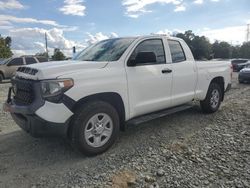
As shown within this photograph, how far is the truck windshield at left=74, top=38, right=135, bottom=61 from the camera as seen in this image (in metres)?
4.59

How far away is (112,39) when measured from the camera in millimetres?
5289

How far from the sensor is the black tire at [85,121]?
3803 millimetres

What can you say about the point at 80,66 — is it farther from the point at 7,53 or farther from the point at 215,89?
the point at 7,53

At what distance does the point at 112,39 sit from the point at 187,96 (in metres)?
2.04

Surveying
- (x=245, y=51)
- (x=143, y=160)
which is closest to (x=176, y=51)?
(x=143, y=160)

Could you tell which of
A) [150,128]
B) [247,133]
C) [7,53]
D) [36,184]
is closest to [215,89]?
[247,133]

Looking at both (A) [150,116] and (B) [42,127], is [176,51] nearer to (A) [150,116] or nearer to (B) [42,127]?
(A) [150,116]

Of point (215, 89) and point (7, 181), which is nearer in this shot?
point (7, 181)

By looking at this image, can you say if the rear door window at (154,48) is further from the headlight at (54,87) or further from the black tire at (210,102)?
the black tire at (210,102)

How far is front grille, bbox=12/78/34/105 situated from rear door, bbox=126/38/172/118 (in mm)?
1558

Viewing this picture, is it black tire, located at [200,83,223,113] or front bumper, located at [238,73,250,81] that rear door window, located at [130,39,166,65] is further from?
front bumper, located at [238,73,250,81]

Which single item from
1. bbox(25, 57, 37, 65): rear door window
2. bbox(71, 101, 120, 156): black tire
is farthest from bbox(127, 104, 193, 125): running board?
bbox(25, 57, 37, 65): rear door window

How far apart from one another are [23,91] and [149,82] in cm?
212

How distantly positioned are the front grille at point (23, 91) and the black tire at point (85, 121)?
72cm
